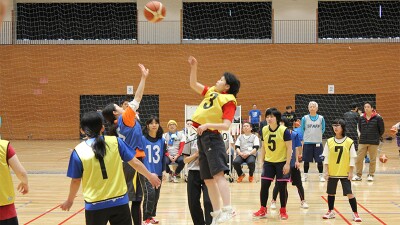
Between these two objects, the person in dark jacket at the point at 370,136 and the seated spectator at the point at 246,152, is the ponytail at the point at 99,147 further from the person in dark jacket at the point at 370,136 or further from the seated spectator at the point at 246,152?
the person in dark jacket at the point at 370,136

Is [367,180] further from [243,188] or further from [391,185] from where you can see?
[243,188]

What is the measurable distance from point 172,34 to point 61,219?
17.5m

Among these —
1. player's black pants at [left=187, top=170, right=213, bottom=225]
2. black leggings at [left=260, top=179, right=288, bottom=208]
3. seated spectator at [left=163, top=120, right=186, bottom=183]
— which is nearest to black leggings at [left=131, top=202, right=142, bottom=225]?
player's black pants at [left=187, top=170, right=213, bottom=225]

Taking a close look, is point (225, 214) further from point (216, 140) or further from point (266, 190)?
point (266, 190)

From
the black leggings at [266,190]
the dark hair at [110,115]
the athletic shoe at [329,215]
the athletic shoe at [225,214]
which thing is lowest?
the athletic shoe at [329,215]

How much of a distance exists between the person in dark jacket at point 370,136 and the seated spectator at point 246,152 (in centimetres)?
247

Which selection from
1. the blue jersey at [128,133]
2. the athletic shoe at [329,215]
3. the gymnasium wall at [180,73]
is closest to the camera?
the blue jersey at [128,133]

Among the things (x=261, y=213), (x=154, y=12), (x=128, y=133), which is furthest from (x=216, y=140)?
(x=154, y=12)

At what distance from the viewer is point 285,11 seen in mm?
24344

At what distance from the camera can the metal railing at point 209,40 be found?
24.1 meters

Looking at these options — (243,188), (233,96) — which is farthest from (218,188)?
(243,188)

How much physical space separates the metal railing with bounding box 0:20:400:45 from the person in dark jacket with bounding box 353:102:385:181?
12460mm

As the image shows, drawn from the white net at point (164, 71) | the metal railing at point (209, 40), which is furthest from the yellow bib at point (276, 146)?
the metal railing at point (209, 40)

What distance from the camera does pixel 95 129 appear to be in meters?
3.91
